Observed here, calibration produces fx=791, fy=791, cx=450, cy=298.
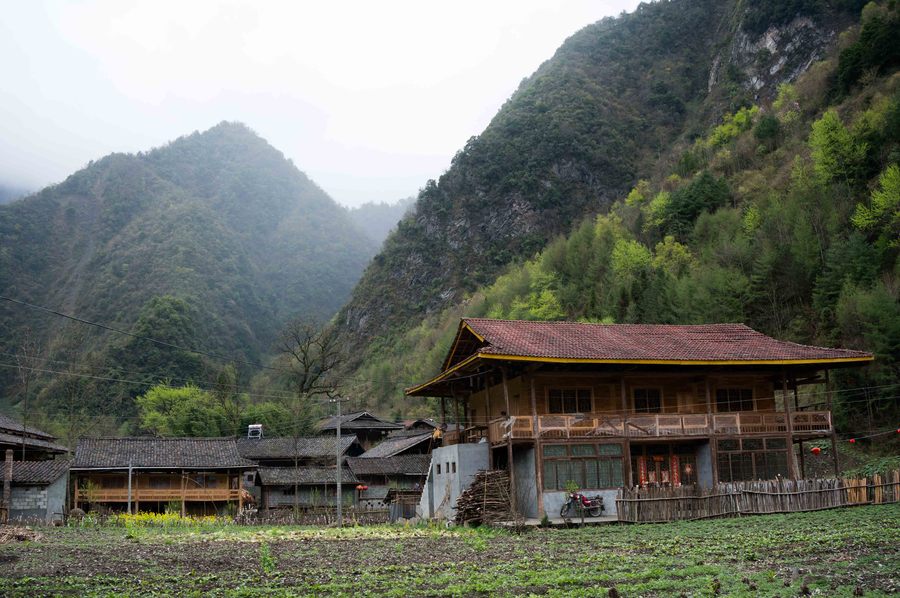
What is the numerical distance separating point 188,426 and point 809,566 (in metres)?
64.2

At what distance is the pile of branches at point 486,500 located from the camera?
28203mm

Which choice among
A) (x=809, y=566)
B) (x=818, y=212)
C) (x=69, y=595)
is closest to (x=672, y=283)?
(x=818, y=212)

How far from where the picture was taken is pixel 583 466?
29.3m

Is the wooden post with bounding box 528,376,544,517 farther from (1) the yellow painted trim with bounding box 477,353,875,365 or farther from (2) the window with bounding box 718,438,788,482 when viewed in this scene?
(2) the window with bounding box 718,438,788,482

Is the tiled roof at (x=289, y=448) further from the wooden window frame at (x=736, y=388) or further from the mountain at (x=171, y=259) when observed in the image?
the wooden window frame at (x=736, y=388)

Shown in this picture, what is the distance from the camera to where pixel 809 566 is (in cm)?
1299

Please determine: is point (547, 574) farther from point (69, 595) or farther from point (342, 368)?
point (342, 368)

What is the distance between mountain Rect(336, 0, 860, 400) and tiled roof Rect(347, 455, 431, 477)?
44.0 meters

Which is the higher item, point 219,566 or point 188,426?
point 188,426

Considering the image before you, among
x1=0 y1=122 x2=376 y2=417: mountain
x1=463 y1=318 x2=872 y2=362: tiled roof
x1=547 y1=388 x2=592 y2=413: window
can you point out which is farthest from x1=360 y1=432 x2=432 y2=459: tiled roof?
x1=0 y1=122 x2=376 y2=417: mountain

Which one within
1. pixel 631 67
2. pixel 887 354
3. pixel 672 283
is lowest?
pixel 887 354

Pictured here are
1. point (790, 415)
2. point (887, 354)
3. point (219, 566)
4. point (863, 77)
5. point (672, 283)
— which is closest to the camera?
point (219, 566)

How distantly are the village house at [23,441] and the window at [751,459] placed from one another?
36.8 metres

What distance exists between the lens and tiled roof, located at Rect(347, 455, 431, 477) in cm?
5412
